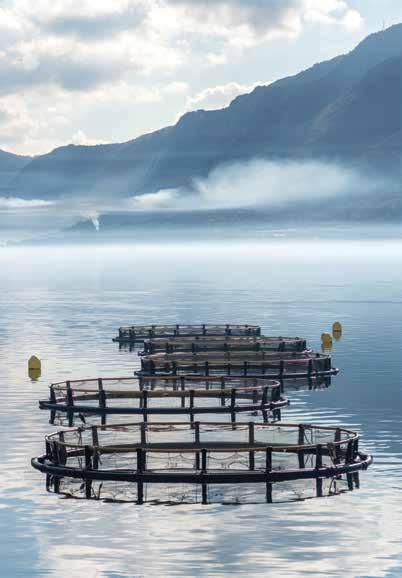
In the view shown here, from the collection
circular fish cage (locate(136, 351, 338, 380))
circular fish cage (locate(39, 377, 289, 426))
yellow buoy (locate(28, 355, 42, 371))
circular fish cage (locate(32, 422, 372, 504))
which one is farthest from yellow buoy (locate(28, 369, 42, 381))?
circular fish cage (locate(32, 422, 372, 504))

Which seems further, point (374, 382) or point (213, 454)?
point (374, 382)

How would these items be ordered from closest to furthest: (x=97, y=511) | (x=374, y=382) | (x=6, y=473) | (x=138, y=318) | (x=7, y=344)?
(x=97, y=511) < (x=6, y=473) < (x=374, y=382) < (x=7, y=344) < (x=138, y=318)

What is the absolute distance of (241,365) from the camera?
98.4m

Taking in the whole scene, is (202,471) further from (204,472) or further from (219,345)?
(219,345)

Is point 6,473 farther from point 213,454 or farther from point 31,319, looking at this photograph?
point 31,319

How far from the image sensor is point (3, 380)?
103625 millimetres

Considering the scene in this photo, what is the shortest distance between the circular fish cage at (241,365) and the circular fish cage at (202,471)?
35.1 meters

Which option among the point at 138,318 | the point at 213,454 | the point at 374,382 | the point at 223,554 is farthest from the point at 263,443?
the point at 138,318

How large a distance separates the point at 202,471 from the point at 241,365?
46.3 meters

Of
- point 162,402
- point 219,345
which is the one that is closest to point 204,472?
point 162,402

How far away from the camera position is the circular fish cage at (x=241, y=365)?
97375 mm

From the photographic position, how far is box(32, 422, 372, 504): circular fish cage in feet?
172

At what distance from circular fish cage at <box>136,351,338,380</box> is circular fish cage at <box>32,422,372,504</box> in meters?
35.1

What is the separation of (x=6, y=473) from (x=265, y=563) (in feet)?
62.6
